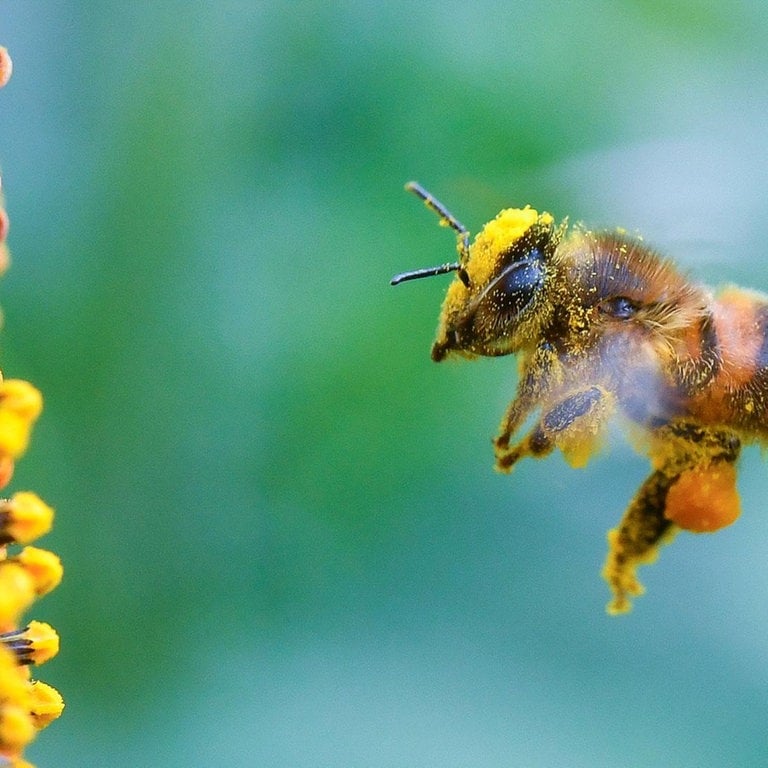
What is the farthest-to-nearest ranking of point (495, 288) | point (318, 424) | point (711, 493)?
point (318, 424) < point (711, 493) < point (495, 288)

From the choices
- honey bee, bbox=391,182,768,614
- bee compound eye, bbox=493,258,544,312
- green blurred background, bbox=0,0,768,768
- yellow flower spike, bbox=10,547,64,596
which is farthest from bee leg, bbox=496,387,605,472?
green blurred background, bbox=0,0,768,768

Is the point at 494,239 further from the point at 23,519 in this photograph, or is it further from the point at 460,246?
the point at 23,519

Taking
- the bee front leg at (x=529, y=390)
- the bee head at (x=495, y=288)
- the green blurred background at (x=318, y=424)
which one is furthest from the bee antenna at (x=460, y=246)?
the green blurred background at (x=318, y=424)

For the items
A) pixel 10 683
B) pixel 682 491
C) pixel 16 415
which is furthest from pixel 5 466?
pixel 682 491

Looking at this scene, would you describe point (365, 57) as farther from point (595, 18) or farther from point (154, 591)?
point (154, 591)

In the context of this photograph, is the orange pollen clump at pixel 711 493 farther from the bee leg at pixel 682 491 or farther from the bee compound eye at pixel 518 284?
the bee compound eye at pixel 518 284

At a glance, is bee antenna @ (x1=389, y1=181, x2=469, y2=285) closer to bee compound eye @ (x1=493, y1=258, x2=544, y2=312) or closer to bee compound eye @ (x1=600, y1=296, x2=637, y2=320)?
bee compound eye @ (x1=493, y1=258, x2=544, y2=312)
